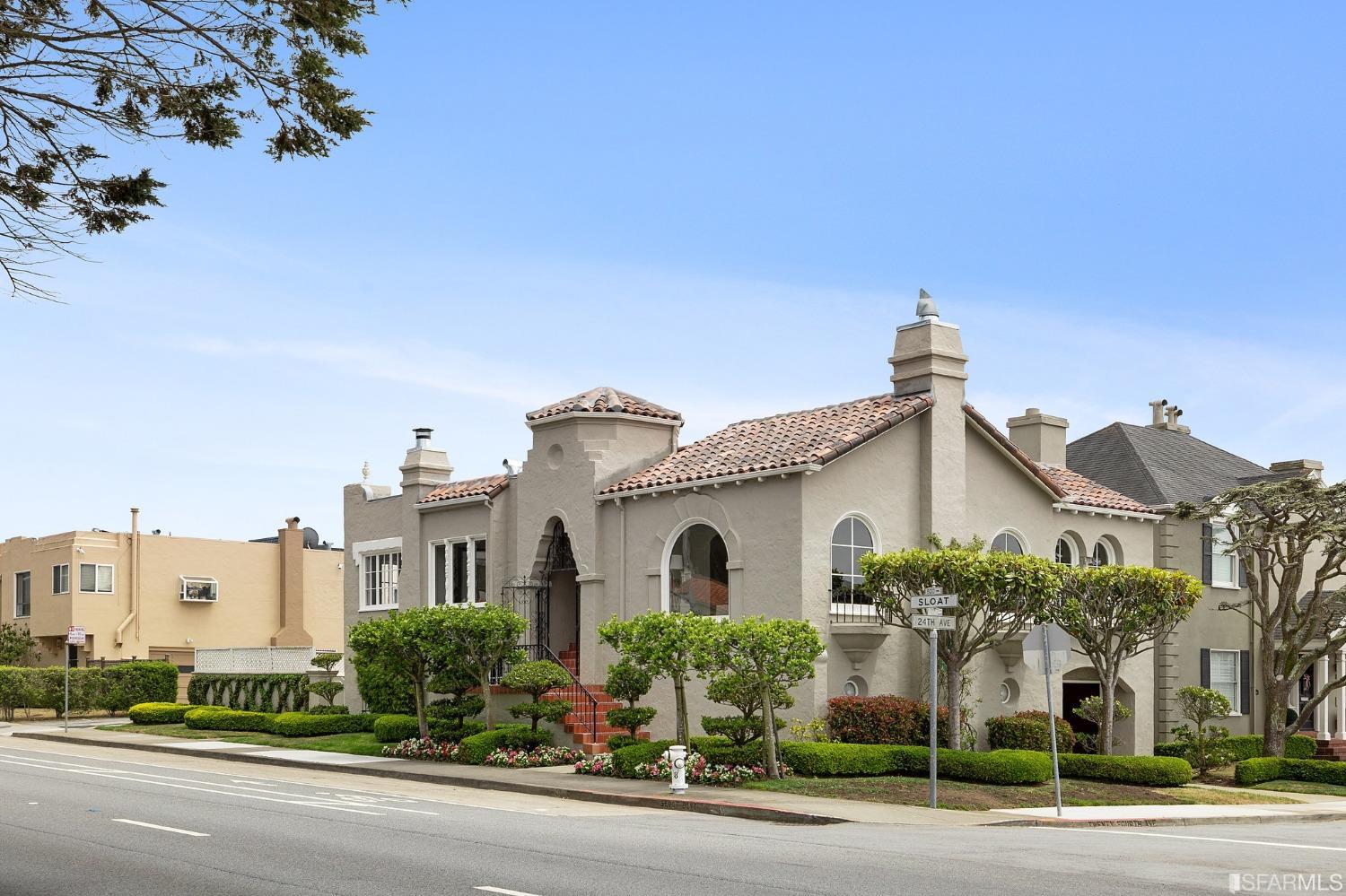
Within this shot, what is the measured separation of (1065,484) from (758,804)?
1427 cm

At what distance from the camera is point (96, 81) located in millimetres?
11664

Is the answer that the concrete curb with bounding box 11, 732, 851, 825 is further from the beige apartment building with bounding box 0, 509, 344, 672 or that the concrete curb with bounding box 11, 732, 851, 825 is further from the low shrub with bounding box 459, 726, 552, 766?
the beige apartment building with bounding box 0, 509, 344, 672

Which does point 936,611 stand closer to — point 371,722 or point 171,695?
point 371,722

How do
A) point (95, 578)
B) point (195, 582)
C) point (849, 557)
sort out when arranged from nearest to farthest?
point (849, 557) → point (95, 578) → point (195, 582)

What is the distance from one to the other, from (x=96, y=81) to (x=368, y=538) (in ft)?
A: 83.1

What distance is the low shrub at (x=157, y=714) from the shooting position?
3762 centimetres

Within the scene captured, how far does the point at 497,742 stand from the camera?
2608 centimetres

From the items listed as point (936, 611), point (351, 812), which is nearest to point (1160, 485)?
point (936, 611)

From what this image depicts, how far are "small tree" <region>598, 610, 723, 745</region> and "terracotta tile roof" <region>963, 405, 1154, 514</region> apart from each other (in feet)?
26.3

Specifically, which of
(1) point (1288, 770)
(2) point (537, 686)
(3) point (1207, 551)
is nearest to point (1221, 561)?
(3) point (1207, 551)

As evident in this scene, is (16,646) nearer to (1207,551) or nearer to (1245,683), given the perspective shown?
(1207,551)

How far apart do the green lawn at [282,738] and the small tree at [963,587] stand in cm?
1094

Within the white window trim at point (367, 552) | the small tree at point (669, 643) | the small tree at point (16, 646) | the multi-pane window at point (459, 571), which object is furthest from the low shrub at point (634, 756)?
the small tree at point (16, 646)

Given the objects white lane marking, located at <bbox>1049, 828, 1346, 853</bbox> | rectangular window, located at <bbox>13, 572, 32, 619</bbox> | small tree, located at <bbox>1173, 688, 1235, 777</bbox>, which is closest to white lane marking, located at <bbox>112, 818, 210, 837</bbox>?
white lane marking, located at <bbox>1049, 828, 1346, 853</bbox>
